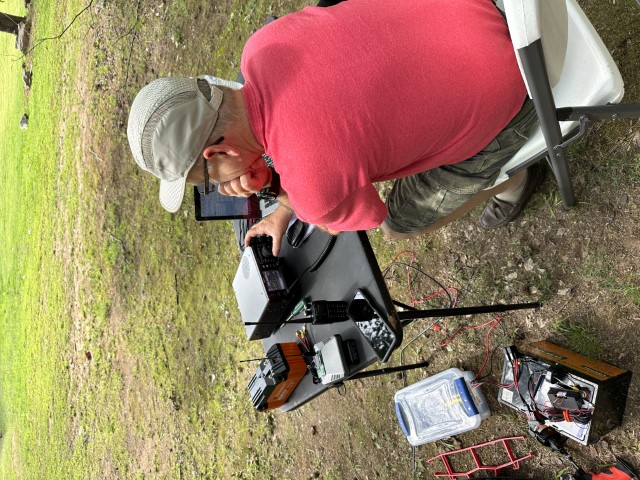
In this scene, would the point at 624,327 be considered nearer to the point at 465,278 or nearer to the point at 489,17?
the point at 465,278

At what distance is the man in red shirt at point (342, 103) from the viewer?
1097 mm

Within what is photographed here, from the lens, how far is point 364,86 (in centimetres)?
109

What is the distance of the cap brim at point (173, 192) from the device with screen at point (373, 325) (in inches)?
24.7

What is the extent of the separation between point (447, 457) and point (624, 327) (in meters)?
1.03

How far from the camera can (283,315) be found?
1983 mm

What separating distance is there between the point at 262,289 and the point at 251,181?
67 cm

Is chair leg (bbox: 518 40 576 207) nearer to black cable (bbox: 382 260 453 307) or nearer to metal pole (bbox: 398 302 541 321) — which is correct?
metal pole (bbox: 398 302 541 321)

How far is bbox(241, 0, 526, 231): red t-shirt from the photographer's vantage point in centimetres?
109

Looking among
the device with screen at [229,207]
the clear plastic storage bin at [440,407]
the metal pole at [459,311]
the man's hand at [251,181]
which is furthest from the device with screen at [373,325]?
the clear plastic storage bin at [440,407]

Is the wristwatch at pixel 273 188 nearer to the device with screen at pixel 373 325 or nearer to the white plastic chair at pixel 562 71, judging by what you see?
the device with screen at pixel 373 325

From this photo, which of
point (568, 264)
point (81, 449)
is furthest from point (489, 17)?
point (81, 449)

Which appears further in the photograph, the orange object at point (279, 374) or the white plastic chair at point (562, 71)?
the orange object at point (279, 374)

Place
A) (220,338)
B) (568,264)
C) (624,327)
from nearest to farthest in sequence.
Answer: (624,327)
(568,264)
(220,338)

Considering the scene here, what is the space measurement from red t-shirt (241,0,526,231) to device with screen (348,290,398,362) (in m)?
0.40
